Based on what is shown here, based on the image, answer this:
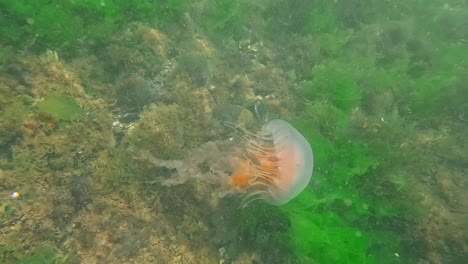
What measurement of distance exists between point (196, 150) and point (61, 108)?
1597mm

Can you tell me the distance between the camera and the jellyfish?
345 centimetres

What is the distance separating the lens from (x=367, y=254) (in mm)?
3771

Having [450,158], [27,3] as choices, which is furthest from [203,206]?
[450,158]

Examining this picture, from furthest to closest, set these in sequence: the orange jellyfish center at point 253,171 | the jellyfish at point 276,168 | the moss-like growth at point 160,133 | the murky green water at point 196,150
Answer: the moss-like growth at point 160,133, the orange jellyfish center at point 253,171, the jellyfish at point 276,168, the murky green water at point 196,150

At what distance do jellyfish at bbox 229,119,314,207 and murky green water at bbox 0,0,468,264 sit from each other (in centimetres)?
2

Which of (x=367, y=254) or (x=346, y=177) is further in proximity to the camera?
(x=346, y=177)

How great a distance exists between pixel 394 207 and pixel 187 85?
311 centimetres

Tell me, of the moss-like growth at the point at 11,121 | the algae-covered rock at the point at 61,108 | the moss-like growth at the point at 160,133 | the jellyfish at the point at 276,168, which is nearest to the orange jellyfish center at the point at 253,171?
the jellyfish at the point at 276,168

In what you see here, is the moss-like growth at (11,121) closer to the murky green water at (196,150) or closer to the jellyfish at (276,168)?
the murky green water at (196,150)

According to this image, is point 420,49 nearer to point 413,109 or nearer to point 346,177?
point 413,109

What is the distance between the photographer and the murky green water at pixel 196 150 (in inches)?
131

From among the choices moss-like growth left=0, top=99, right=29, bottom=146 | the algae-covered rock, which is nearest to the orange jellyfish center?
the algae-covered rock

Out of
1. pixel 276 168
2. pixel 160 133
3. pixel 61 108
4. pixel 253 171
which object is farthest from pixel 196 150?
pixel 61 108

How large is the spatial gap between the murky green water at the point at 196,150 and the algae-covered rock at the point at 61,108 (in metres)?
0.02
